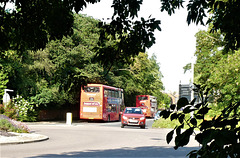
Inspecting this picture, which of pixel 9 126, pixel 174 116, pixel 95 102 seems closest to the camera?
pixel 174 116

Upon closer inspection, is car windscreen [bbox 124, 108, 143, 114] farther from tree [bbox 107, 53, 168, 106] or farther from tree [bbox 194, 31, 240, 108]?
tree [bbox 107, 53, 168, 106]

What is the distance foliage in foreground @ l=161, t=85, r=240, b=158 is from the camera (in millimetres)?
2268

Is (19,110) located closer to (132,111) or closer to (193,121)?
(132,111)

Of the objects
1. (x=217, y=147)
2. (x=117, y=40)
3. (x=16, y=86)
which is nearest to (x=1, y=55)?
(x=117, y=40)

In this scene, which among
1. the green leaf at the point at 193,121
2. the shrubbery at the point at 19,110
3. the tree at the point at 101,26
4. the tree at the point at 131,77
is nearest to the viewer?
the green leaf at the point at 193,121

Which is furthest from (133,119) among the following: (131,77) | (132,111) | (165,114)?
(165,114)

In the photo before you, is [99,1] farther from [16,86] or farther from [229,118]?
[16,86]

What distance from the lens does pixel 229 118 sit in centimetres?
266

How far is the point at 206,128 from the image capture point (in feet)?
8.53

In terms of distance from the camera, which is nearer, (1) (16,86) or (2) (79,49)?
(1) (16,86)

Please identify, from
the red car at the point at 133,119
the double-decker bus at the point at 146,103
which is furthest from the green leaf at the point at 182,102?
the double-decker bus at the point at 146,103

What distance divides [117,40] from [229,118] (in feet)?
19.1

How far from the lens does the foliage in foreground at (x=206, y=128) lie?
227 centimetres

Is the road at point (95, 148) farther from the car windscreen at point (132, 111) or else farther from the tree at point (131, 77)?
the tree at point (131, 77)
